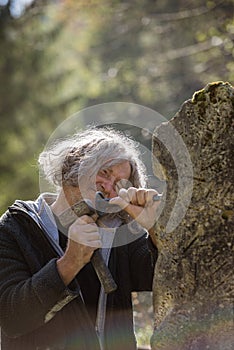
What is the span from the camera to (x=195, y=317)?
232 cm

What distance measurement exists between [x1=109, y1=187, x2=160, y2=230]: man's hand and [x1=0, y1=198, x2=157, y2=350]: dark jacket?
14.1 inches

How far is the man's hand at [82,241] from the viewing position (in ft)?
8.82

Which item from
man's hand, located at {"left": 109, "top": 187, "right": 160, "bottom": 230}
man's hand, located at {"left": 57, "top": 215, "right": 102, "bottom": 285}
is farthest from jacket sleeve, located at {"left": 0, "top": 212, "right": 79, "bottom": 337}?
man's hand, located at {"left": 109, "top": 187, "right": 160, "bottom": 230}

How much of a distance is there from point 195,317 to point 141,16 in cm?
1386

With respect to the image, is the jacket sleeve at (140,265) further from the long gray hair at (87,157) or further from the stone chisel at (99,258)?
the stone chisel at (99,258)

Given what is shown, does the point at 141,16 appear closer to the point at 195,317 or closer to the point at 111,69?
the point at 111,69

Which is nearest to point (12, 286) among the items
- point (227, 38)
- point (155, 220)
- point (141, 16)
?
point (155, 220)

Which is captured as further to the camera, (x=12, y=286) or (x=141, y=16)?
(x=141, y=16)

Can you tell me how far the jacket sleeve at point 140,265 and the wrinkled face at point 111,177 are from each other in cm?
33

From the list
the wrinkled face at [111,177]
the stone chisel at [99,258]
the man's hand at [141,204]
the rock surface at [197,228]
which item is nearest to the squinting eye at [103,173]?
the wrinkled face at [111,177]

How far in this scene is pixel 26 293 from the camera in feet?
9.71

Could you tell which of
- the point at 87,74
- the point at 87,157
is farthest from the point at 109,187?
the point at 87,74

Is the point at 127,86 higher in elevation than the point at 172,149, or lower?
lower

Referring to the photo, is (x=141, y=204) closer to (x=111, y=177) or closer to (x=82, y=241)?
(x=82, y=241)
